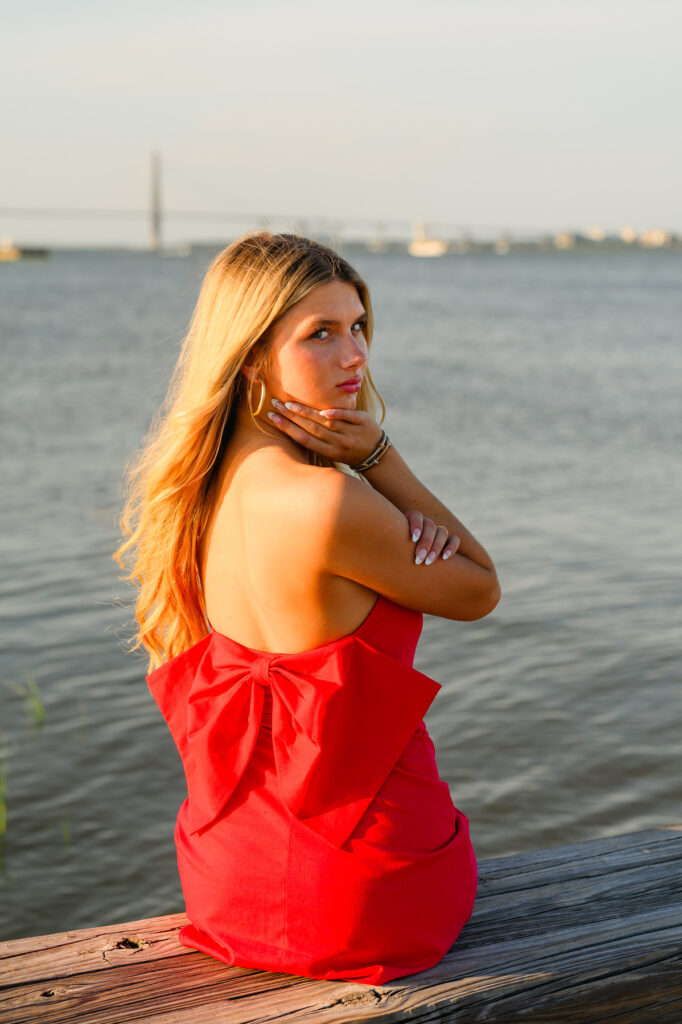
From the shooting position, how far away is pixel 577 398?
14.6 meters

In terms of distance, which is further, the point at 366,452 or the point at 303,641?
the point at 366,452

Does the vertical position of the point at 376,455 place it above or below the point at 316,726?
above

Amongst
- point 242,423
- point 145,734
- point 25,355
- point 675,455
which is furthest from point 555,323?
point 242,423

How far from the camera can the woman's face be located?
1.87m

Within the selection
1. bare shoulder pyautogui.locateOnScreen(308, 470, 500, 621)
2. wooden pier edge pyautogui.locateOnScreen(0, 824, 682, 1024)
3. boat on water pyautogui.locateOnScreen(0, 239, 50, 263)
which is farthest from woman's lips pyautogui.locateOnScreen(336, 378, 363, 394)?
boat on water pyautogui.locateOnScreen(0, 239, 50, 263)

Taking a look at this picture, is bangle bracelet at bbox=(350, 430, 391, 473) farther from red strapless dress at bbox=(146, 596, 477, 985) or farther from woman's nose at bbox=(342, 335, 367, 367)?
red strapless dress at bbox=(146, 596, 477, 985)

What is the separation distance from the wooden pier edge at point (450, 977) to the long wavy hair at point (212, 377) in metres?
0.65

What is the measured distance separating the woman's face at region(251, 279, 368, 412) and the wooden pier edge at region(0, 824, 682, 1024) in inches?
38.5

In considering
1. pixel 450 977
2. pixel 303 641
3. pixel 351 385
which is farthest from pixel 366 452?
pixel 450 977

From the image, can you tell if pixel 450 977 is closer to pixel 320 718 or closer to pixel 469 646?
pixel 320 718

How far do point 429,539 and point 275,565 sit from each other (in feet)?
0.85

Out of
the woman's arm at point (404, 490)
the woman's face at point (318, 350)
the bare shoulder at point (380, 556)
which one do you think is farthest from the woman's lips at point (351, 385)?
the bare shoulder at point (380, 556)

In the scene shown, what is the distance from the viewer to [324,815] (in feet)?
5.64

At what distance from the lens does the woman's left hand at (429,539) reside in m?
1.77
